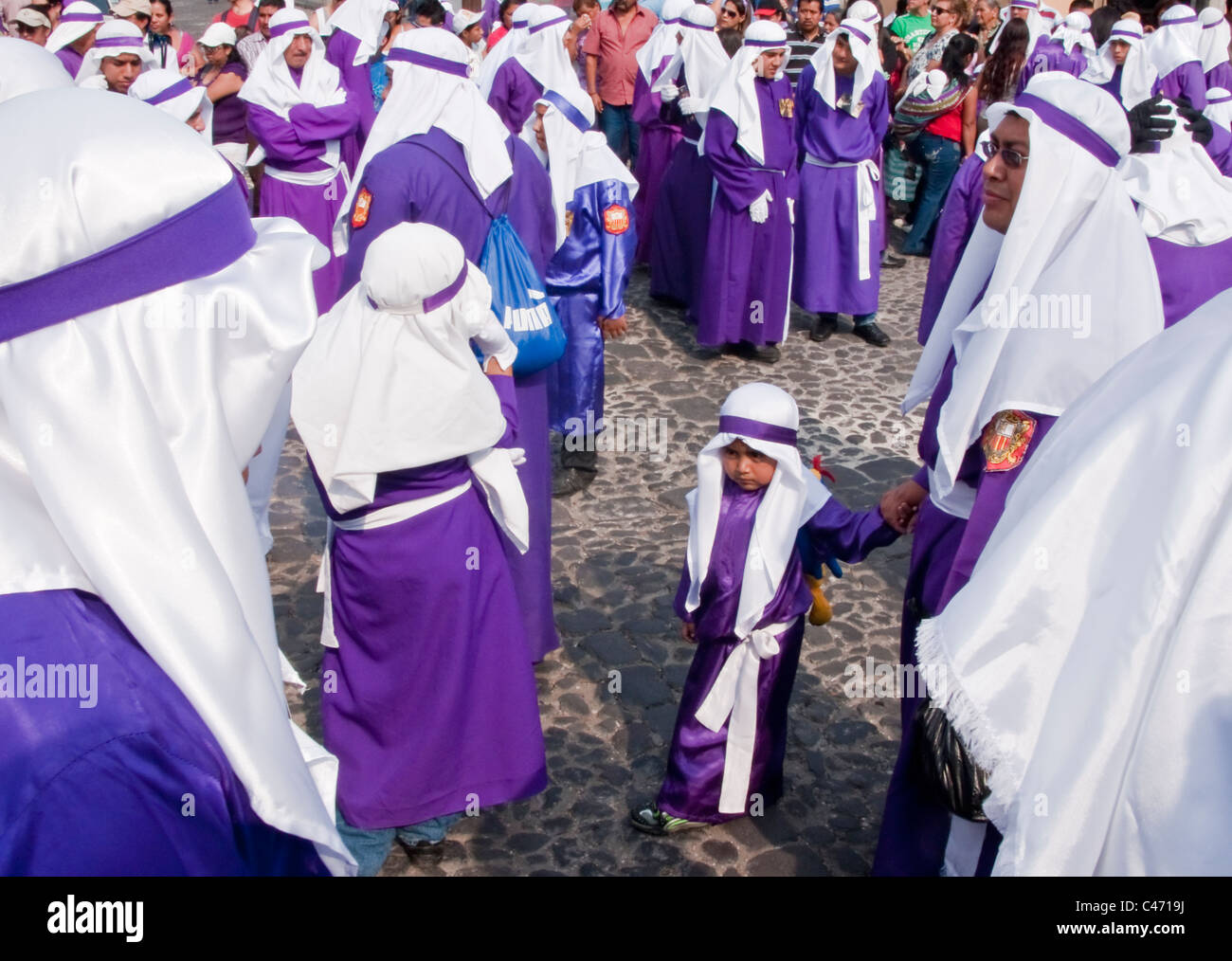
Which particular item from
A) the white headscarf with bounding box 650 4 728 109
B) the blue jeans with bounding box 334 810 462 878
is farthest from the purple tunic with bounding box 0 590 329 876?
the white headscarf with bounding box 650 4 728 109

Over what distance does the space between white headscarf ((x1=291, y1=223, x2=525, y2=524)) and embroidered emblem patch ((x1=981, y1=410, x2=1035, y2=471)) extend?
4.72 feet

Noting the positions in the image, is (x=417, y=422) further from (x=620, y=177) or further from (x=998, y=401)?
(x=620, y=177)

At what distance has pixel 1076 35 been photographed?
10703mm

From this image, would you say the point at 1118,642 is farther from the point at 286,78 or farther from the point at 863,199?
the point at 863,199

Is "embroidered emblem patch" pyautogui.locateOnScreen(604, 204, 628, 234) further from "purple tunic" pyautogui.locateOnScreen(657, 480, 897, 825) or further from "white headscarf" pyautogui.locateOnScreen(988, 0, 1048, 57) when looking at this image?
"white headscarf" pyautogui.locateOnScreen(988, 0, 1048, 57)

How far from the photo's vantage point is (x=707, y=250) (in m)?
7.95

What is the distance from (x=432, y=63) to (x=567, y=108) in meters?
1.24

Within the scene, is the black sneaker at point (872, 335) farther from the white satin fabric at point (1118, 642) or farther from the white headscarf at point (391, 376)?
the white satin fabric at point (1118, 642)

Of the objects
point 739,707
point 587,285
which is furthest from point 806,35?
point 739,707

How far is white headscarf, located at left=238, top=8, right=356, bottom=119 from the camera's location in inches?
279
